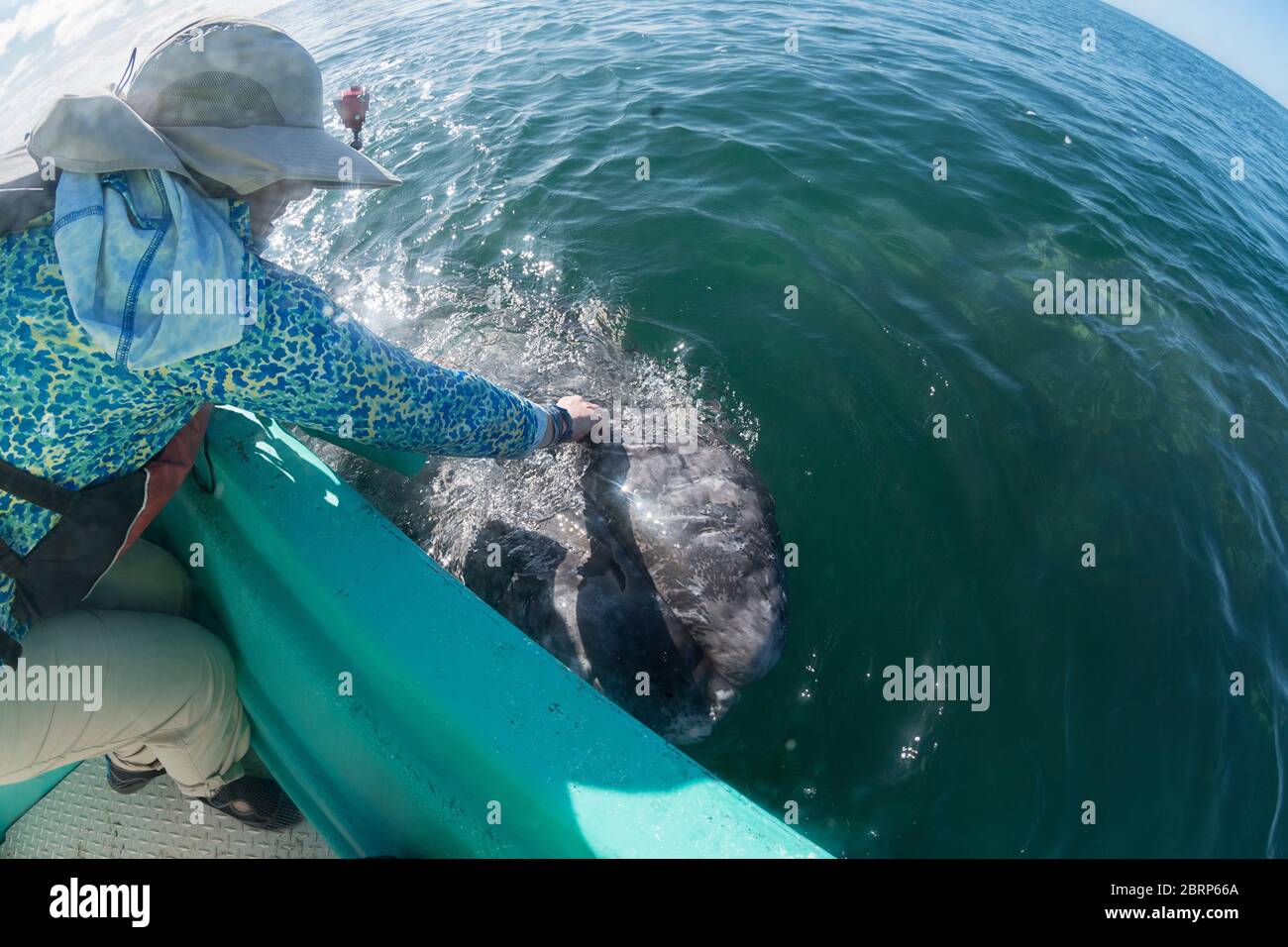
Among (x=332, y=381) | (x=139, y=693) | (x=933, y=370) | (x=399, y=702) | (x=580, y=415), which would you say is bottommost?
(x=399, y=702)

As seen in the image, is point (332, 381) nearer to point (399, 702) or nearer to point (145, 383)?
point (145, 383)

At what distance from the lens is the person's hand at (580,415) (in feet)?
11.3

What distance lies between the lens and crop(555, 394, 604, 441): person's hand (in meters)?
3.45

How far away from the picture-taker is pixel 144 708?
2.34 meters

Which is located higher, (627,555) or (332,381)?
(332,381)

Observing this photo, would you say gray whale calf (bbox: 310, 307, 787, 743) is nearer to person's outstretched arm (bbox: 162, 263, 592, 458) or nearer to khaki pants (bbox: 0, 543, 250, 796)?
person's outstretched arm (bbox: 162, 263, 592, 458)

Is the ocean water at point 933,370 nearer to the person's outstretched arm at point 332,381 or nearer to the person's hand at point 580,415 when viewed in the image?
the person's hand at point 580,415

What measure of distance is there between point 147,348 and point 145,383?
239 mm

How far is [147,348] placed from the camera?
174cm

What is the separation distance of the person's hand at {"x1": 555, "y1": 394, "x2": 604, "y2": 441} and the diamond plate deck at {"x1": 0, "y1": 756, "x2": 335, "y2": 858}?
211 centimetres

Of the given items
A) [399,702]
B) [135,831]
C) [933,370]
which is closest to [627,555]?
[399,702]

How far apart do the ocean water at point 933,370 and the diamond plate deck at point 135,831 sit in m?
2.04
